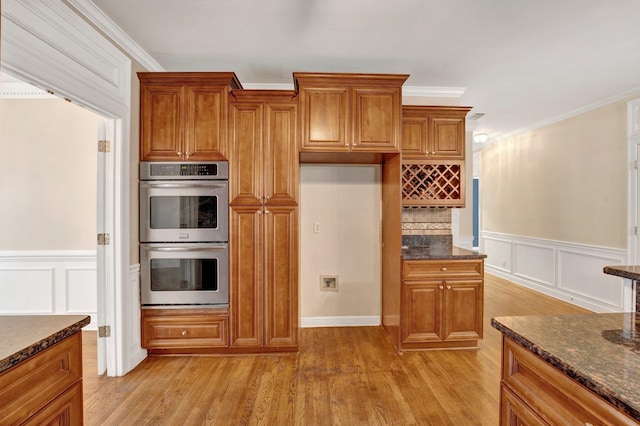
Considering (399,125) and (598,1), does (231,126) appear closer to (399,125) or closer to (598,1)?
(399,125)

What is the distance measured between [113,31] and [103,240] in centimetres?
163

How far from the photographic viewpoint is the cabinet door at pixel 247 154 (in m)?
2.83

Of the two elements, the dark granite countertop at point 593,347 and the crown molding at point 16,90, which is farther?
the crown molding at point 16,90

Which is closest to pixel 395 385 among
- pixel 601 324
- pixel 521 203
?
pixel 601 324

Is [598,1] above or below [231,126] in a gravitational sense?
above

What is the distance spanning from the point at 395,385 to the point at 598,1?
3.07 metres

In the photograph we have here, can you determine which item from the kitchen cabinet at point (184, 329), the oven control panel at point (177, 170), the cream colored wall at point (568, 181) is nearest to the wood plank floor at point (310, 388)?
the kitchen cabinet at point (184, 329)

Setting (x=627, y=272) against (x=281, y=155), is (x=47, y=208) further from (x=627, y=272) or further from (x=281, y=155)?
(x=627, y=272)

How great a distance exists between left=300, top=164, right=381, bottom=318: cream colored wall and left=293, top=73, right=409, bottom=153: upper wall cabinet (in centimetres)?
71

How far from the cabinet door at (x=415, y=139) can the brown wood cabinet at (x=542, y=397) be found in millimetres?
2368

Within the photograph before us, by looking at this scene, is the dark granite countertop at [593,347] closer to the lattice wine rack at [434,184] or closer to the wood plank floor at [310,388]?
the wood plank floor at [310,388]

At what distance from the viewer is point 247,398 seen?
7.45 feet

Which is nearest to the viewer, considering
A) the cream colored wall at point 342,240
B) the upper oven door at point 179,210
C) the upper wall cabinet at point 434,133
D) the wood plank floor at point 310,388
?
the wood plank floor at point 310,388

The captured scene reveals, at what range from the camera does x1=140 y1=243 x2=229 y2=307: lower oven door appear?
2762mm
